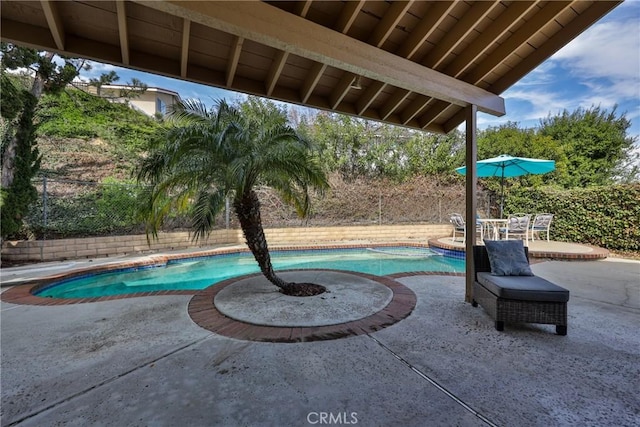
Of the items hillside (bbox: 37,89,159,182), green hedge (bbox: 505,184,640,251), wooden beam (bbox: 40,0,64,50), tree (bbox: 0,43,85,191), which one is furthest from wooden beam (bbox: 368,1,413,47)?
hillside (bbox: 37,89,159,182)

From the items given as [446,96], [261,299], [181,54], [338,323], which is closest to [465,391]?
[338,323]

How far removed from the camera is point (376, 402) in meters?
2.10

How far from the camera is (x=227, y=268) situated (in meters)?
8.16

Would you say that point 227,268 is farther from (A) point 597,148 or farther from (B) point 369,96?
(A) point 597,148

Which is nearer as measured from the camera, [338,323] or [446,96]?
[338,323]

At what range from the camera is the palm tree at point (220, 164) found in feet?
12.7

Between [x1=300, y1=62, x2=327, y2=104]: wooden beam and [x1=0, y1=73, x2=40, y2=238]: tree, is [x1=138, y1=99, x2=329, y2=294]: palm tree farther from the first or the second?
[x1=0, y1=73, x2=40, y2=238]: tree

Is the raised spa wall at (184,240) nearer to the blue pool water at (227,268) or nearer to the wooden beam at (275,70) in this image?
the blue pool water at (227,268)

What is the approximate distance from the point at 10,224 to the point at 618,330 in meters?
11.7

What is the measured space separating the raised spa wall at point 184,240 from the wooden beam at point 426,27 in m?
5.07

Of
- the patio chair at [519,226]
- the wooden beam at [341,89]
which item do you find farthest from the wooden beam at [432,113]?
the patio chair at [519,226]

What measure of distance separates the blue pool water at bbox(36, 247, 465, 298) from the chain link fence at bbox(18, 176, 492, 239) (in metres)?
1.72

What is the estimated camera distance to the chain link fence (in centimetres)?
836

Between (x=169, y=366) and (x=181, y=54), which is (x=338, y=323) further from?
(x=181, y=54)
